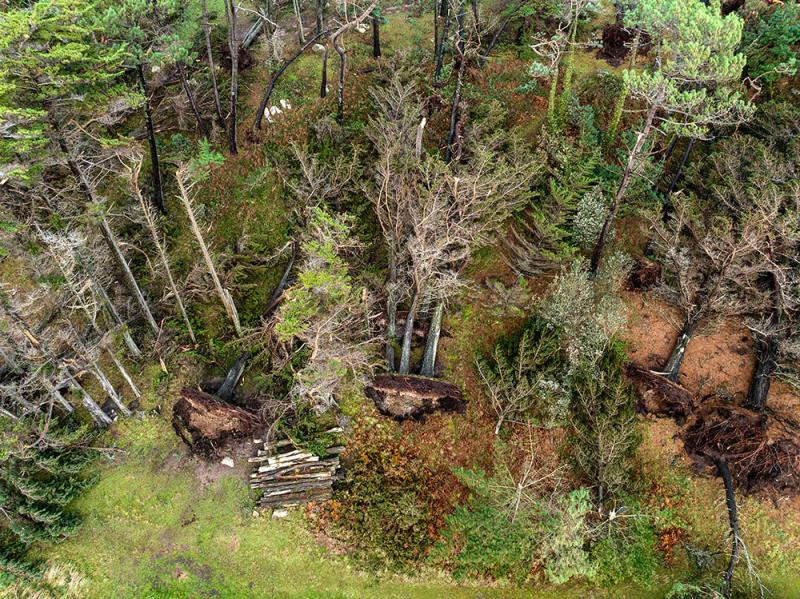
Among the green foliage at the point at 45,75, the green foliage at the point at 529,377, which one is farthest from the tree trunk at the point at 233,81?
the green foliage at the point at 529,377

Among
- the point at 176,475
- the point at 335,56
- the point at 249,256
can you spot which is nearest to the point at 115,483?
the point at 176,475

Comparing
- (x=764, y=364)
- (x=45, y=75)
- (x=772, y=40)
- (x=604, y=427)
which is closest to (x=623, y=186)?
(x=604, y=427)

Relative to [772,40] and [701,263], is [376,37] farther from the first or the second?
[701,263]

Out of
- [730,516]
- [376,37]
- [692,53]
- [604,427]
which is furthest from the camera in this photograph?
[376,37]

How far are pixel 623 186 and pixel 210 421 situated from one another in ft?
63.5

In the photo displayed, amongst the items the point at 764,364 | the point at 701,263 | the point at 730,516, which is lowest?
the point at 730,516

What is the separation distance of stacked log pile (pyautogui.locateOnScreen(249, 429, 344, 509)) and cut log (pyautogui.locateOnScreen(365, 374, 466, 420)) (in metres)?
3.30

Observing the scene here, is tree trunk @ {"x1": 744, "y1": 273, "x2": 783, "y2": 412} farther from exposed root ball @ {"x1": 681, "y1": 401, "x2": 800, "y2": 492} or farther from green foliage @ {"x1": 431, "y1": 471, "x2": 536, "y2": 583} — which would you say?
green foliage @ {"x1": 431, "y1": 471, "x2": 536, "y2": 583}

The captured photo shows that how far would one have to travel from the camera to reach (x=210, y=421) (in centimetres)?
2028

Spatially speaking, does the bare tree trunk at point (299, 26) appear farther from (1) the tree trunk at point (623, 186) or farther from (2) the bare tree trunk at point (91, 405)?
(2) the bare tree trunk at point (91, 405)

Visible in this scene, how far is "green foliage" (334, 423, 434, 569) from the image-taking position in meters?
18.6

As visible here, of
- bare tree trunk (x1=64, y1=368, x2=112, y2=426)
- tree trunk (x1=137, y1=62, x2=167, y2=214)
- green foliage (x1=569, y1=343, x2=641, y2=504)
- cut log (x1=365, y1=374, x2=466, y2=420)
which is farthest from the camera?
tree trunk (x1=137, y1=62, x2=167, y2=214)

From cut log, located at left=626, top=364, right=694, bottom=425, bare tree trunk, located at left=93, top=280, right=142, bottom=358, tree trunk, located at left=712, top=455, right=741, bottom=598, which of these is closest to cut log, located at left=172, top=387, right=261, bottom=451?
bare tree trunk, located at left=93, top=280, right=142, bottom=358

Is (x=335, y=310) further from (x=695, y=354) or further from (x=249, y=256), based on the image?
(x=695, y=354)
